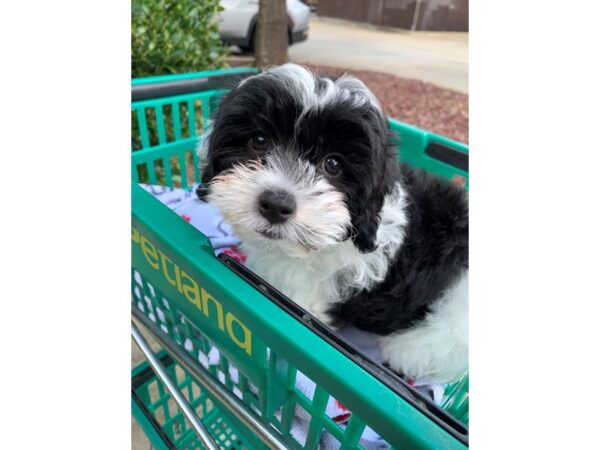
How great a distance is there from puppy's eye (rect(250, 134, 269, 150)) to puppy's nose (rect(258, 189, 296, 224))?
0.20m

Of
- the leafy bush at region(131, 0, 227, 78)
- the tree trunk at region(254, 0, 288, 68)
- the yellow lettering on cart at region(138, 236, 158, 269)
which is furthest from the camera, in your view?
the tree trunk at region(254, 0, 288, 68)

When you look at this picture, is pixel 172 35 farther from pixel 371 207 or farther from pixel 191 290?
pixel 191 290

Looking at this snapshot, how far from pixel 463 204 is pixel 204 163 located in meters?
0.97

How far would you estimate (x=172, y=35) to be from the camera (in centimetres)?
256

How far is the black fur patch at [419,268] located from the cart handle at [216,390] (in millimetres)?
651

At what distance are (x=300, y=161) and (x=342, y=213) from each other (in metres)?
0.20

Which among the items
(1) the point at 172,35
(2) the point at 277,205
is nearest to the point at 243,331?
(2) the point at 277,205

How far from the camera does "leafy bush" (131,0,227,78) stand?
246 centimetres

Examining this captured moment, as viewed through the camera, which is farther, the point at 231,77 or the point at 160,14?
the point at 160,14

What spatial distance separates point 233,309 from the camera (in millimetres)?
917

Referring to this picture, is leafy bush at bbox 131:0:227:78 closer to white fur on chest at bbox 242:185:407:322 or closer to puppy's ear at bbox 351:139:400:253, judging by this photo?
white fur on chest at bbox 242:185:407:322

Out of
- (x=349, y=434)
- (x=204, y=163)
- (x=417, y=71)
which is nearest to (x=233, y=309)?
(x=349, y=434)

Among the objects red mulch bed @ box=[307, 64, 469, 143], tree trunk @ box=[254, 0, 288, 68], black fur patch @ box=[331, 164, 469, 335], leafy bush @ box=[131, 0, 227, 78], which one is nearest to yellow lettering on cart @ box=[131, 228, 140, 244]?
black fur patch @ box=[331, 164, 469, 335]
